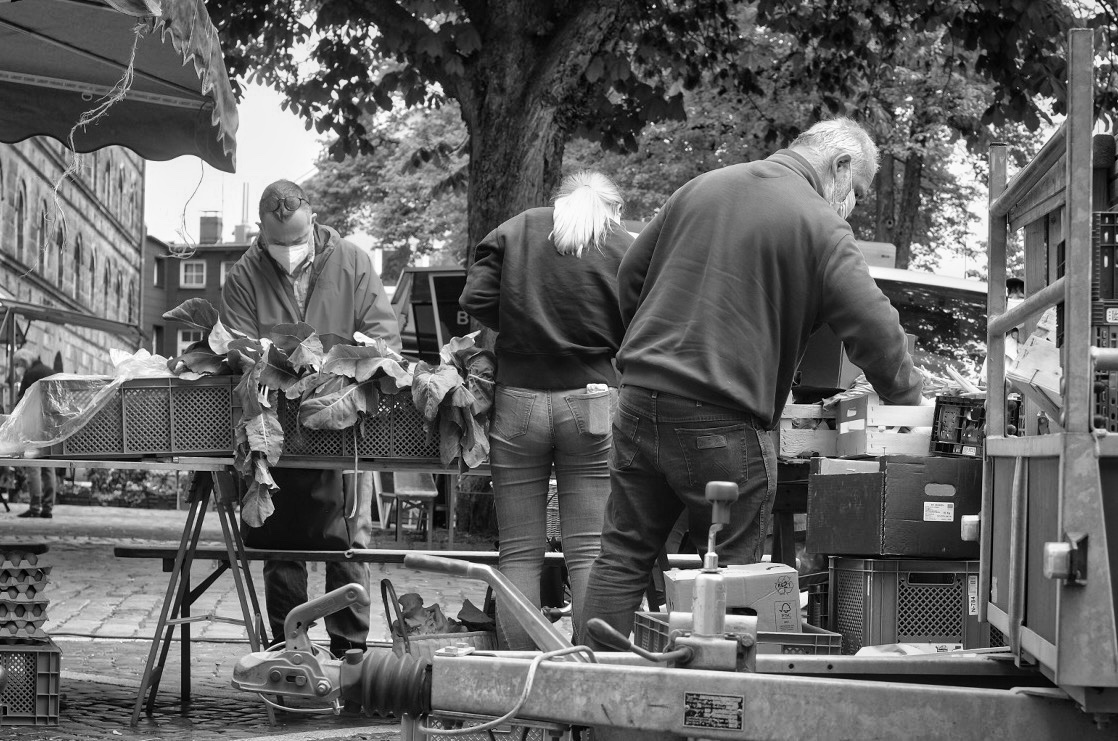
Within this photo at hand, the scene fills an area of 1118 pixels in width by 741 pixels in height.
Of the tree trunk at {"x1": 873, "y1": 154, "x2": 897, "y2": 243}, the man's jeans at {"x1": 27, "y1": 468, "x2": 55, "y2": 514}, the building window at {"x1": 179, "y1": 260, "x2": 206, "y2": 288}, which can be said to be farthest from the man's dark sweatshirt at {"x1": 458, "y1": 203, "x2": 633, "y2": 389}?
the building window at {"x1": 179, "y1": 260, "x2": 206, "y2": 288}

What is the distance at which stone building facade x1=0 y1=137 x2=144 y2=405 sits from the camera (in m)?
32.2

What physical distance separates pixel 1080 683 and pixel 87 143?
6.73 m

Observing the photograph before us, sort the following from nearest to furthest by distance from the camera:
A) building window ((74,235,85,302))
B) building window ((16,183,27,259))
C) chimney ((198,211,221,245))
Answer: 1. building window ((16,183,27,259))
2. building window ((74,235,85,302))
3. chimney ((198,211,221,245))

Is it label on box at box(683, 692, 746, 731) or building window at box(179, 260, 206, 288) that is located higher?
building window at box(179, 260, 206, 288)

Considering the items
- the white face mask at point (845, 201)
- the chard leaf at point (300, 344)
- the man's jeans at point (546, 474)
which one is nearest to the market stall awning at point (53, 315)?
the chard leaf at point (300, 344)

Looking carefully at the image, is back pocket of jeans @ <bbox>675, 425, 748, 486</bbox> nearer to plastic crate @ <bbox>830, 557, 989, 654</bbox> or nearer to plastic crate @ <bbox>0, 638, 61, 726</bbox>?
plastic crate @ <bbox>830, 557, 989, 654</bbox>

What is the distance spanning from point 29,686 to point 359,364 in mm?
1836

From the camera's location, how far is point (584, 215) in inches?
217

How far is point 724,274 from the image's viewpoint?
424 centimetres

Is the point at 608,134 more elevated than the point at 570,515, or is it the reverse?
the point at 608,134

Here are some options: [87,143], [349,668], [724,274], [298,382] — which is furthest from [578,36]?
[349,668]

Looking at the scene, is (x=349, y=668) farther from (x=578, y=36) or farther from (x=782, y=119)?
(x=782, y=119)

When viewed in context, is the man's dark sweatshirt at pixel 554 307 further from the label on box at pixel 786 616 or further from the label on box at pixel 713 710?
the label on box at pixel 713 710

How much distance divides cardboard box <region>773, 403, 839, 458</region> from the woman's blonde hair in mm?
1355
